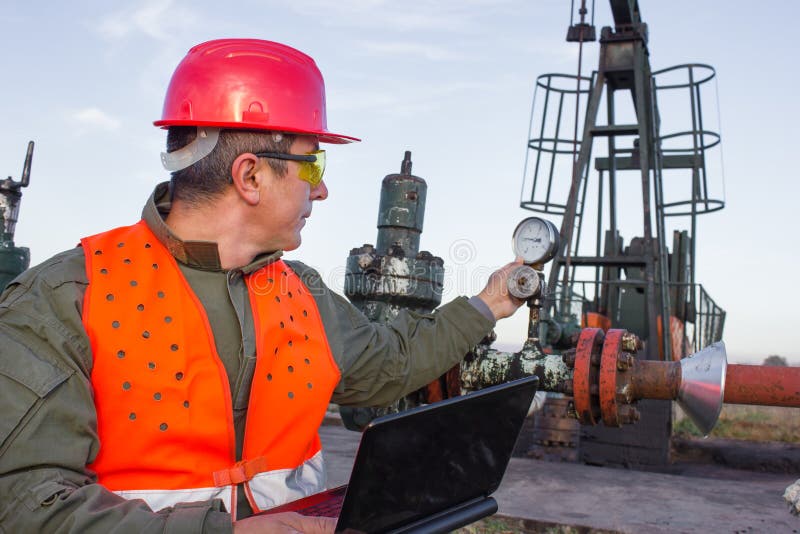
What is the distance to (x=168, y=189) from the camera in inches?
75.8

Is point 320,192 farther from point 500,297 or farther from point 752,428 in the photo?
point 752,428

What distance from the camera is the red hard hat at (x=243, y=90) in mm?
1795

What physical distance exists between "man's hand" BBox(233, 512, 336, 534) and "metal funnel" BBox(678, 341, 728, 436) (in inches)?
45.7

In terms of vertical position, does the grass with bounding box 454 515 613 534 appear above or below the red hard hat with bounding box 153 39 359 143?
below

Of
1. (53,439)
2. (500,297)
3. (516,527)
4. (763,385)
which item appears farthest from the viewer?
(516,527)

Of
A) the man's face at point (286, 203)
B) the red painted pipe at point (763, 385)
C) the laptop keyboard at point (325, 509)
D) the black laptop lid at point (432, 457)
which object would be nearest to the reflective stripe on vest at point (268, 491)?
the laptop keyboard at point (325, 509)

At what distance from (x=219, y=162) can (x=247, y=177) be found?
0.07m

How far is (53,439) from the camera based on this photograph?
1.34 m

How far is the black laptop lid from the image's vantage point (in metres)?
1.31

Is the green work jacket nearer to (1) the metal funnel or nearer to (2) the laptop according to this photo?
(2) the laptop

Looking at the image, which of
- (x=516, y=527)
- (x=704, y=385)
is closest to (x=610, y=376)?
(x=704, y=385)

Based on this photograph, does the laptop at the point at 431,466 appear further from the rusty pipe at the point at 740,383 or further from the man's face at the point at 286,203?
the rusty pipe at the point at 740,383

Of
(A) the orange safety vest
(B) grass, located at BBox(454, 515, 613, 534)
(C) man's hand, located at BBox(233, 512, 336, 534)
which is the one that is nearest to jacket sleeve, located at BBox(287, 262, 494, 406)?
(A) the orange safety vest

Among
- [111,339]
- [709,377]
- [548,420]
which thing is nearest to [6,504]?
[111,339]
